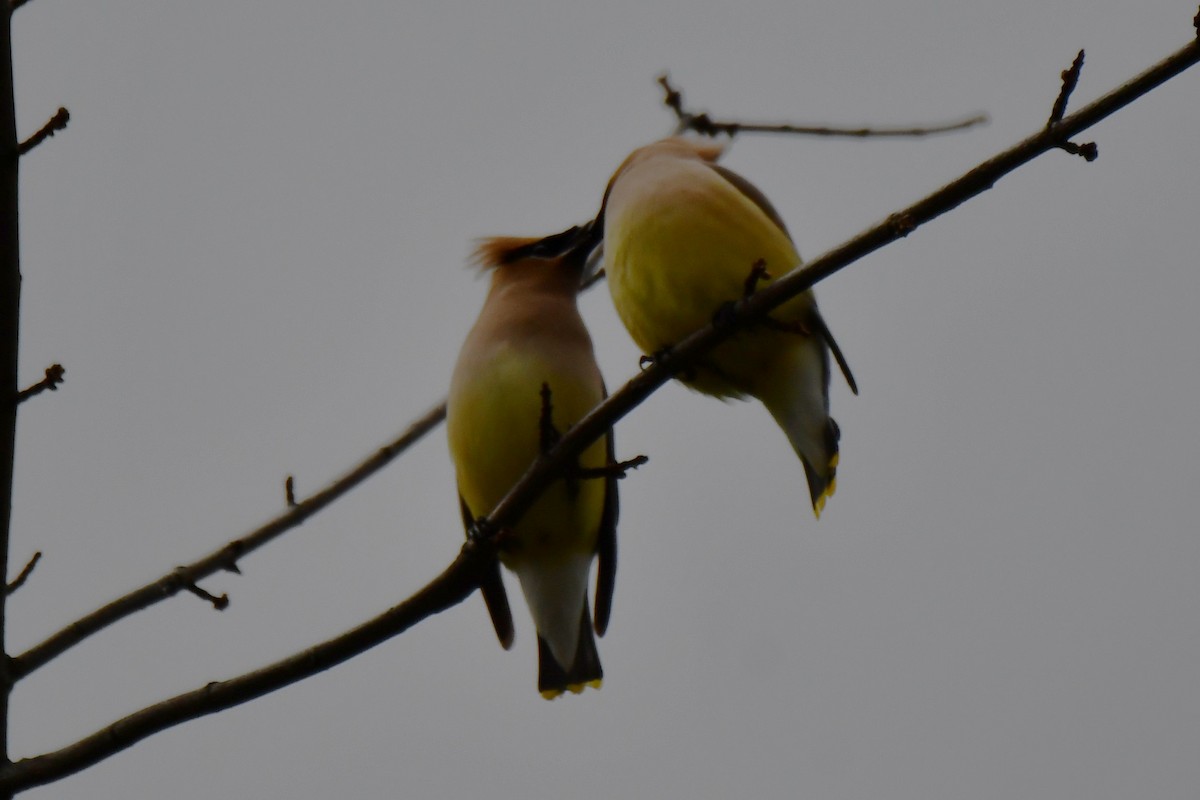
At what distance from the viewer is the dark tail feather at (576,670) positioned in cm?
407

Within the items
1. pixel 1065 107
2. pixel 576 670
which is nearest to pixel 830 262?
pixel 1065 107

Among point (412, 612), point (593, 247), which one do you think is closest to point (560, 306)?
point (593, 247)

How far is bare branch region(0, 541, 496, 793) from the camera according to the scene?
251 centimetres

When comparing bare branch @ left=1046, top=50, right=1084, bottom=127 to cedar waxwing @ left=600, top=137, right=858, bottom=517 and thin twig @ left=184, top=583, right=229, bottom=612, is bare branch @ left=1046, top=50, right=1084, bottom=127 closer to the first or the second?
cedar waxwing @ left=600, top=137, right=858, bottom=517

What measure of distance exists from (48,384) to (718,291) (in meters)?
1.57

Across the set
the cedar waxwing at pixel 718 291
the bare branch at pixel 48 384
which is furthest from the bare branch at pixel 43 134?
the cedar waxwing at pixel 718 291

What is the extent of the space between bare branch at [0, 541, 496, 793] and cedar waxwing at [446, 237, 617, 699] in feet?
2.32

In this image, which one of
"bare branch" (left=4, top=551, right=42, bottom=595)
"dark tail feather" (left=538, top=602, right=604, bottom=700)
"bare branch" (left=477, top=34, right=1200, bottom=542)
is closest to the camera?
"bare branch" (left=477, top=34, right=1200, bottom=542)

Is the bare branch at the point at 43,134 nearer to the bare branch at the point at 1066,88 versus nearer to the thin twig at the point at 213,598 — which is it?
the thin twig at the point at 213,598

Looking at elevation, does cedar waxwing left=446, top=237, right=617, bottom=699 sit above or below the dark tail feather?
above

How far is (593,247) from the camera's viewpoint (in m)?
4.53

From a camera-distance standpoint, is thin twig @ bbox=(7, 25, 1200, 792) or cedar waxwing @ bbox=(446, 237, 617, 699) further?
cedar waxwing @ bbox=(446, 237, 617, 699)

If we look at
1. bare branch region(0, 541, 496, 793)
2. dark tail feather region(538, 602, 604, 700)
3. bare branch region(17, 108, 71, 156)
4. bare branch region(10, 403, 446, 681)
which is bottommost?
bare branch region(0, 541, 496, 793)

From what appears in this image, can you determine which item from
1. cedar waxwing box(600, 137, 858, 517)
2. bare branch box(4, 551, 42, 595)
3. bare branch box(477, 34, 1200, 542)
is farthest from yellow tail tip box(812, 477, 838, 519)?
bare branch box(4, 551, 42, 595)
